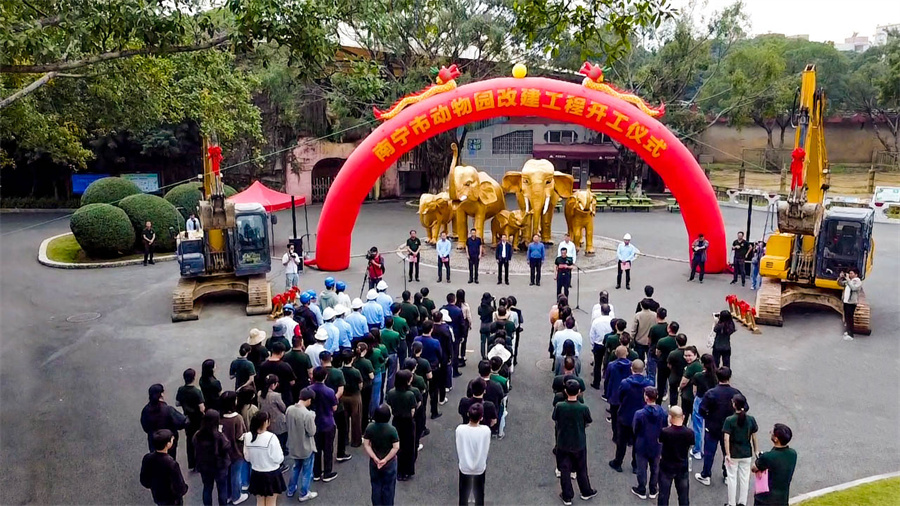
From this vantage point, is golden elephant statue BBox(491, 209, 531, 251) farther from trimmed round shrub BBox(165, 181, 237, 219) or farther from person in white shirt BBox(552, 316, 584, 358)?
trimmed round shrub BBox(165, 181, 237, 219)

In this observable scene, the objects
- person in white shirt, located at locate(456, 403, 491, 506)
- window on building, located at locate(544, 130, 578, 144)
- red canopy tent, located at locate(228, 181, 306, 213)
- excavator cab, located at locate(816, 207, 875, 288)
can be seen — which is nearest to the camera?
person in white shirt, located at locate(456, 403, 491, 506)

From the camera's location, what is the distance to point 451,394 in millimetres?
9320

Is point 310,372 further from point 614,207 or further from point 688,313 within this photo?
point 614,207

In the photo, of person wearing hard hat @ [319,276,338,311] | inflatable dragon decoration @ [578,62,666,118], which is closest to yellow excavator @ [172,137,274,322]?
person wearing hard hat @ [319,276,338,311]

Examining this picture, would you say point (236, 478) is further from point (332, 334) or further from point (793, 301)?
point (793, 301)

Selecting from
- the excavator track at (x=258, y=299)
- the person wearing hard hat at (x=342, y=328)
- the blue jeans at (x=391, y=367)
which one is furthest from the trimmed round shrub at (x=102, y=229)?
the blue jeans at (x=391, y=367)

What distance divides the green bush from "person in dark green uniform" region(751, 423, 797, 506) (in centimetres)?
1703

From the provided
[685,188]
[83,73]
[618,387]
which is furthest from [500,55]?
[618,387]

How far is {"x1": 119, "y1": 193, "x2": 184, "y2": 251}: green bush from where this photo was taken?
1881 centimetres

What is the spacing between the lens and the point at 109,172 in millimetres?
28766

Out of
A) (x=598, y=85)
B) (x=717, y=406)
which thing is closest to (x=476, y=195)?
(x=598, y=85)

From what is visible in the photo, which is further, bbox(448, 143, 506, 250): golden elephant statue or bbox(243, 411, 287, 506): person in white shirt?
bbox(448, 143, 506, 250): golden elephant statue

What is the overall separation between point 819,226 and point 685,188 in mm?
3454

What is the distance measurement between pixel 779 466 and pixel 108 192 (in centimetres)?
1981
